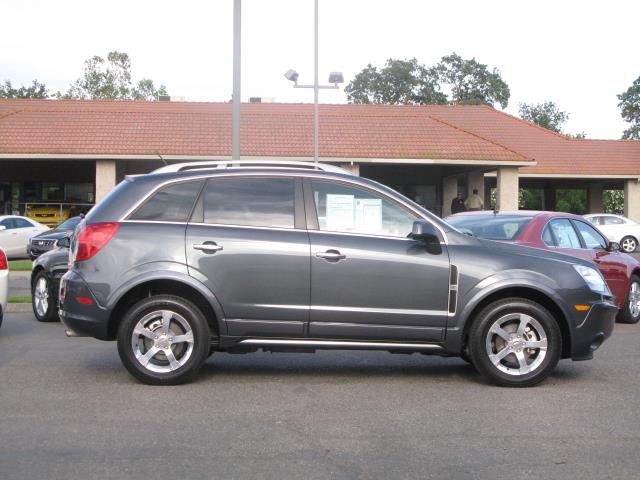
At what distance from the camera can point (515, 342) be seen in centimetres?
686

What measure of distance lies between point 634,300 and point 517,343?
5467 mm

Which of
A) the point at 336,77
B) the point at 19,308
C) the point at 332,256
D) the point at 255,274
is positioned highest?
the point at 336,77

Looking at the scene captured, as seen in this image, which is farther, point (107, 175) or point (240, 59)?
point (107, 175)

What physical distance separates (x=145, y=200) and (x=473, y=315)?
9.63ft

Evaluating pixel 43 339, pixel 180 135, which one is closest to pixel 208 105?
pixel 180 135

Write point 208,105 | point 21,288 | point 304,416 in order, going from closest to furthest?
point 304,416
point 21,288
point 208,105

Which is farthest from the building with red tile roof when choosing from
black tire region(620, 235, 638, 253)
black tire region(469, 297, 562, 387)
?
black tire region(469, 297, 562, 387)

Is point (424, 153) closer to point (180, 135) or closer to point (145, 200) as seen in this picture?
point (180, 135)

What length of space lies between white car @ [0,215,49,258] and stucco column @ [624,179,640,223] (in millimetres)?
22035

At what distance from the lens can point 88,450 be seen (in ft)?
16.4

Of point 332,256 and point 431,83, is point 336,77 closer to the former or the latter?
point 332,256

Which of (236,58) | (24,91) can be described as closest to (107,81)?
(24,91)

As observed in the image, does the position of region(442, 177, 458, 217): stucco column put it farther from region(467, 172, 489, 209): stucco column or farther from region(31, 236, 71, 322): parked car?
region(31, 236, 71, 322): parked car

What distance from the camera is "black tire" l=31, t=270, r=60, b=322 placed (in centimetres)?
1101
